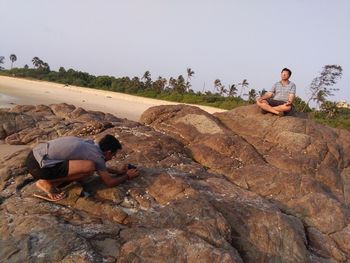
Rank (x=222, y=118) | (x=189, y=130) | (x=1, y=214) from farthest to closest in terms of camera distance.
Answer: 1. (x=222, y=118)
2. (x=189, y=130)
3. (x=1, y=214)

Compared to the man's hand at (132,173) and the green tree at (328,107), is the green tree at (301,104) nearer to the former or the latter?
the green tree at (328,107)

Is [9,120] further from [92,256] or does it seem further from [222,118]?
[92,256]

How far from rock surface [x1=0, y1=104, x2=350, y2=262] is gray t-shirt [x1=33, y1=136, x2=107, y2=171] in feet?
1.64

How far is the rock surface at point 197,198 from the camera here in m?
5.02

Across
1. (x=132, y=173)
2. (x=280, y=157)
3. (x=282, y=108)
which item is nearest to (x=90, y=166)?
(x=132, y=173)

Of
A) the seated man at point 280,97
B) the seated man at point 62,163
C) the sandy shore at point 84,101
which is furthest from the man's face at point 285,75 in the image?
the sandy shore at point 84,101

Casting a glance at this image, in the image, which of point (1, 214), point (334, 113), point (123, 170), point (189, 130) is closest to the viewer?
point (1, 214)

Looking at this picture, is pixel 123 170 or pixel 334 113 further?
pixel 334 113

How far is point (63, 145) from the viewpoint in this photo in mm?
5852

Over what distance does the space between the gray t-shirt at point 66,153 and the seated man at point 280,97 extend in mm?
6125

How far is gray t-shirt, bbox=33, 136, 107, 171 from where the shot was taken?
5805mm

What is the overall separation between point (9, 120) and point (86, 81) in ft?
180

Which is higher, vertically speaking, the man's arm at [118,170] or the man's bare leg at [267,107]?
the man's bare leg at [267,107]

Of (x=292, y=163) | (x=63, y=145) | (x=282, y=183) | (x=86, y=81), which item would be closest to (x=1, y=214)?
(x=63, y=145)
